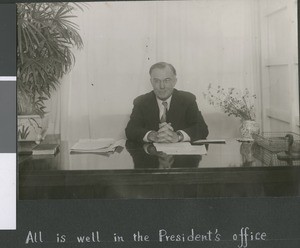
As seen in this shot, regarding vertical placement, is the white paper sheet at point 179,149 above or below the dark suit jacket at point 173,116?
below

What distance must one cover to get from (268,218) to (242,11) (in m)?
0.46

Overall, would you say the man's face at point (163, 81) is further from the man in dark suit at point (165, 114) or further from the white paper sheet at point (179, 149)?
the white paper sheet at point (179, 149)

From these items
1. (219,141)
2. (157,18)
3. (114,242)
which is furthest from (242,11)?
(114,242)

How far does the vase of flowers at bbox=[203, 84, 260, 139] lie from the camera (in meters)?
1.00

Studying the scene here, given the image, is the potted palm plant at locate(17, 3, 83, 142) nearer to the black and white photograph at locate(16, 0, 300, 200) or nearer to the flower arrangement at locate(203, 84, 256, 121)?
the black and white photograph at locate(16, 0, 300, 200)

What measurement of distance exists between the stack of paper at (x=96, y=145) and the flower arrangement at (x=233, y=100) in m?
0.22

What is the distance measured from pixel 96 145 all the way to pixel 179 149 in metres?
0.18

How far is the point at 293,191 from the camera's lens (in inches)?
39.7

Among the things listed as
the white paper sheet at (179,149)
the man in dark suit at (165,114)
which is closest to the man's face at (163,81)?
the man in dark suit at (165,114)

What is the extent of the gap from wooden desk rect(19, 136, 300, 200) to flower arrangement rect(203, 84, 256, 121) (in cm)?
7

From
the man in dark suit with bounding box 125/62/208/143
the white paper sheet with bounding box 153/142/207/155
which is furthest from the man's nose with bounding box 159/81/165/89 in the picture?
the white paper sheet with bounding box 153/142/207/155

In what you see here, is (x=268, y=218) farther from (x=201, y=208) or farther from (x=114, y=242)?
(x=114, y=242)

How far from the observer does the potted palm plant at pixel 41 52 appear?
101 cm

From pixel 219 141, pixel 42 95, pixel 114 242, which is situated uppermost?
pixel 42 95
